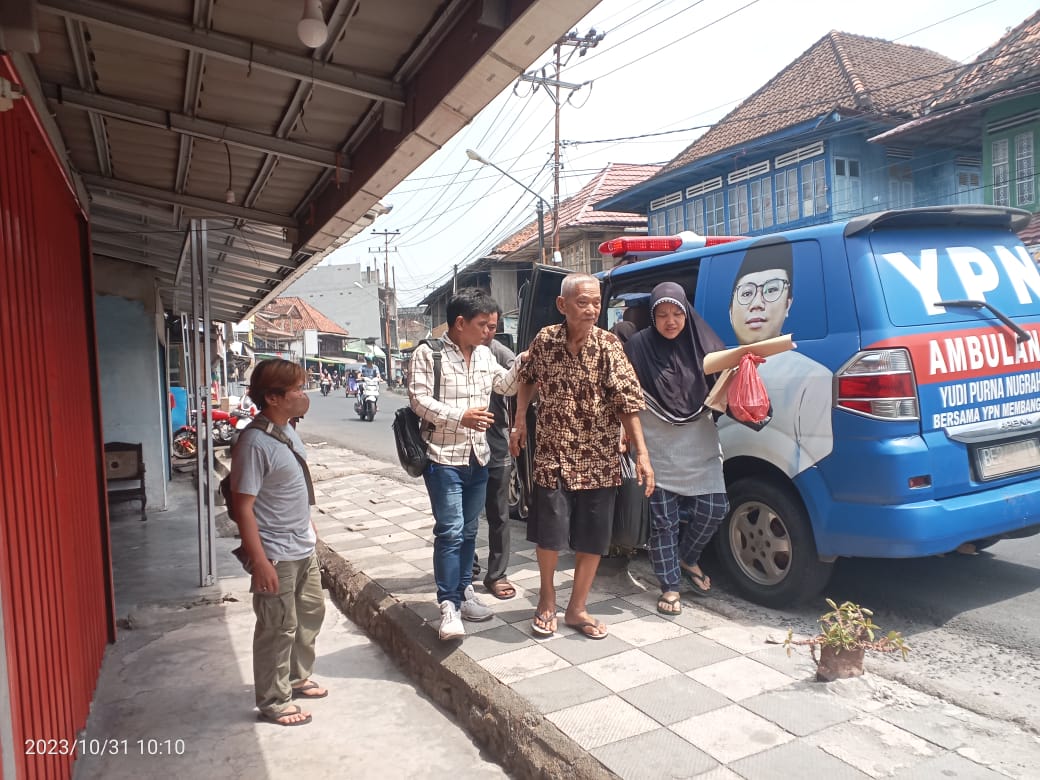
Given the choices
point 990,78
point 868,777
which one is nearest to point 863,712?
point 868,777

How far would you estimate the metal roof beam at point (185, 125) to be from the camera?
339 cm

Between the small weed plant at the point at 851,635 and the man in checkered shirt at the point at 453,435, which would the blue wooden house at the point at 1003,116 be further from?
the man in checkered shirt at the point at 453,435

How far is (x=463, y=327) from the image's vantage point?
3.61m

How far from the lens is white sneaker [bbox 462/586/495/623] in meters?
3.82

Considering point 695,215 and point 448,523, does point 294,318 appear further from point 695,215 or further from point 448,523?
point 448,523

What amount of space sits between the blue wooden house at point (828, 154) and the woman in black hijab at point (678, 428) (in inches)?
603

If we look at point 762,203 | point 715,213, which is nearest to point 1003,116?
point 762,203

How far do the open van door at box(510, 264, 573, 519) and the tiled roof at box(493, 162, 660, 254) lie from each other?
21.0m

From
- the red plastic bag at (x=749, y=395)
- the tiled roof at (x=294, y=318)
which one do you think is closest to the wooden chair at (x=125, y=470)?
the red plastic bag at (x=749, y=395)

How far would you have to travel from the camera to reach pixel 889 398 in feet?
10.9

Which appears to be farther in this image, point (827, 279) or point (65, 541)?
point (827, 279)

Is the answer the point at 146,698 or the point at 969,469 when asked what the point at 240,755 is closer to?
the point at 146,698

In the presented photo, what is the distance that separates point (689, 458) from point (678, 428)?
17cm

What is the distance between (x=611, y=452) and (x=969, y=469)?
1707mm
